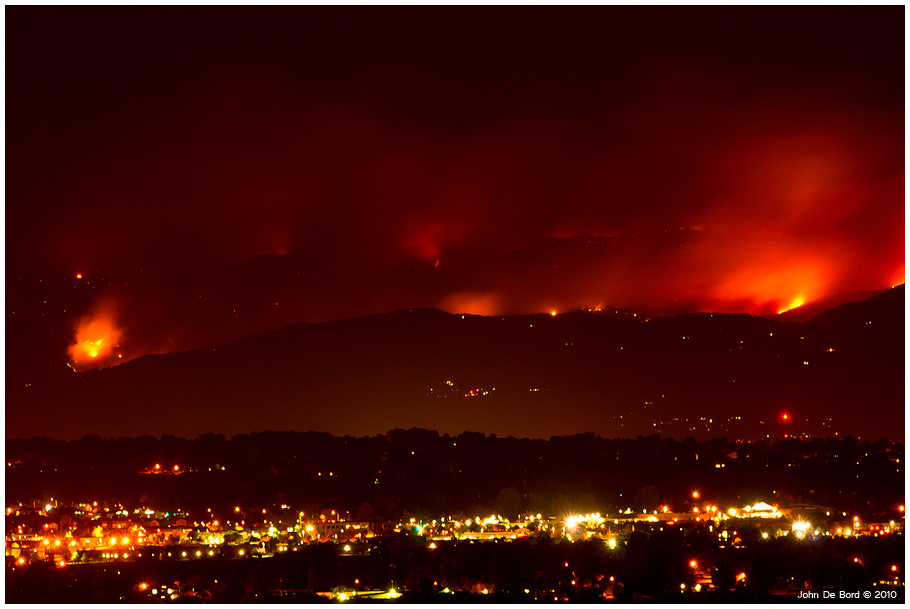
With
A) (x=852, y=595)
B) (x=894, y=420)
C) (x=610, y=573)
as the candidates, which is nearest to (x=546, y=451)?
(x=894, y=420)

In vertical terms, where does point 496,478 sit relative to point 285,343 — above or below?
below

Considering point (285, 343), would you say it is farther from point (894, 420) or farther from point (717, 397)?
point (894, 420)

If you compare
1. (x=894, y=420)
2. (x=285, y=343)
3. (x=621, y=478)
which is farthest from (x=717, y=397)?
(x=285, y=343)

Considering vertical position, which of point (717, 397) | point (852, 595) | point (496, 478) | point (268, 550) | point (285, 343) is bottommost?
point (852, 595)

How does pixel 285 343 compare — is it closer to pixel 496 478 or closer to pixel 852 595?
pixel 496 478

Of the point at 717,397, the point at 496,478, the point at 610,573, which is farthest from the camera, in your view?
the point at 717,397

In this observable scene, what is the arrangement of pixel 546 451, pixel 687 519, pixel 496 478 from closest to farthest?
pixel 687 519
pixel 496 478
pixel 546 451

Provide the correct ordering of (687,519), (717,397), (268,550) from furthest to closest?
1. (717,397)
2. (687,519)
3. (268,550)

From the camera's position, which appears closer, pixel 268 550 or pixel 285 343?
pixel 268 550

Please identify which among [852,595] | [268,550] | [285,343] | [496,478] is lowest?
[852,595]
